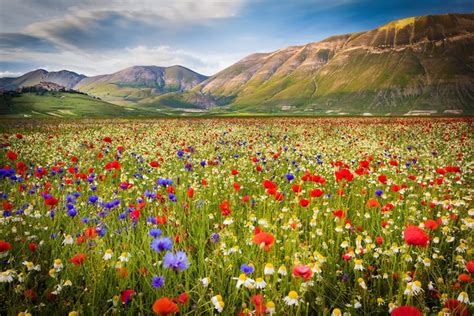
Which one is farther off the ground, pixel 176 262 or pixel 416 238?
pixel 416 238

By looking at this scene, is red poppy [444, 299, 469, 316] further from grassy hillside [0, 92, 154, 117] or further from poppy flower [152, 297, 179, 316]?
grassy hillside [0, 92, 154, 117]

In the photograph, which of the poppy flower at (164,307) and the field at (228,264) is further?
the field at (228,264)

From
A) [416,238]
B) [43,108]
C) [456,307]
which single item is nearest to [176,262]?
[416,238]

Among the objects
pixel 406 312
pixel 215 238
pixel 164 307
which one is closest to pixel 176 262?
pixel 164 307

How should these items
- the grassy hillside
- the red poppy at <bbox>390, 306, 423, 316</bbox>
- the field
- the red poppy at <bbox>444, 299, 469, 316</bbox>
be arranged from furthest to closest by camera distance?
the grassy hillside → the field → the red poppy at <bbox>444, 299, 469, 316</bbox> → the red poppy at <bbox>390, 306, 423, 316</bbox>

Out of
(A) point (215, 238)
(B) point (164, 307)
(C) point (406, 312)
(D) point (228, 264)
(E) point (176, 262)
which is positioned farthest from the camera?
(A) point (215, 238)

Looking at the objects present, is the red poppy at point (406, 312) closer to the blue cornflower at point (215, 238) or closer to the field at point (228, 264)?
the field at point (228, 264)

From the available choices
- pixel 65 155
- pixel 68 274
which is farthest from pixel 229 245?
pixel 65 155

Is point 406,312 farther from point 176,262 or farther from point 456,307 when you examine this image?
point 176,262

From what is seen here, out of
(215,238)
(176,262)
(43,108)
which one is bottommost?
(215,238)

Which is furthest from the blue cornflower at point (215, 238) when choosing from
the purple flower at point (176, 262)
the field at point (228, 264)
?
the purple flower at point (176, 262)

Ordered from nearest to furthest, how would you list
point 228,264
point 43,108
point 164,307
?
point 164,307
point 228,264
point 43,108

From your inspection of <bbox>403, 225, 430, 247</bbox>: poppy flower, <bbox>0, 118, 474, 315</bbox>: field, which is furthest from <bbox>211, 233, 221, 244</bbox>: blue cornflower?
<bbox>403, 225, 430, 247</bbox>: poppy flower

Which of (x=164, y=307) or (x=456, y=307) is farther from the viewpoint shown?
(x=456, y=307)
